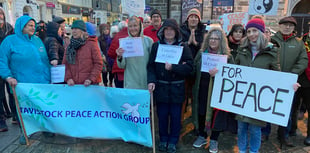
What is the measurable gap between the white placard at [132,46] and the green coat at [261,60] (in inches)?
54.1

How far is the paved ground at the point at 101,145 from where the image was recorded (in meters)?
3.32

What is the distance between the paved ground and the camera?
3320 mm

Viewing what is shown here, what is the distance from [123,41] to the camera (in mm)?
3143

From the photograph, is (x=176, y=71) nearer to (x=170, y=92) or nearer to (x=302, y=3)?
(x=170, y=92)

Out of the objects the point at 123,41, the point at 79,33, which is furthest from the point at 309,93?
the point at 79,33

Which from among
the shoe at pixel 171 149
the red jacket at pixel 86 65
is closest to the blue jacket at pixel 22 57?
the red jacket at pixel 86 65

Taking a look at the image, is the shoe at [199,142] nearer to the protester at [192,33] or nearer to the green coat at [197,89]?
the green coat at [197,89]

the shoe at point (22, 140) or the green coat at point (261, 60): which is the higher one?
the green coat at point (261, 60)

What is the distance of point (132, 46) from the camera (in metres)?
3.15

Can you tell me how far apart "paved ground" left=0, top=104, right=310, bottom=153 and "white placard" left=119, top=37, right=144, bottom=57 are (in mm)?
1410

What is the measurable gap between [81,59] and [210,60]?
71.5 inches

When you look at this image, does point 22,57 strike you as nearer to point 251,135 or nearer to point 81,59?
point 81,59

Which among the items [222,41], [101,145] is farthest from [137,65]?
[101,145]

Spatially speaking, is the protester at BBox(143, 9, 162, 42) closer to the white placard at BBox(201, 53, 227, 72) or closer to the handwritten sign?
the white placard at BBox(201, 53, 227, 72)
